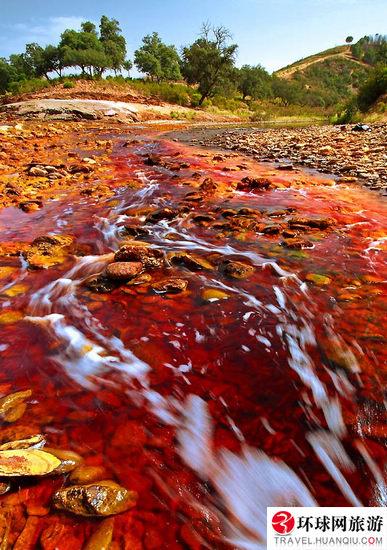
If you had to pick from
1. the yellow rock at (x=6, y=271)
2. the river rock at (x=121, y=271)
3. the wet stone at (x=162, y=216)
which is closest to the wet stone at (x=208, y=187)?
the wet stone at (x=162, y=216)

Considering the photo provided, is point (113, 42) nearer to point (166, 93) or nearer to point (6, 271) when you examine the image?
point (166, 93)

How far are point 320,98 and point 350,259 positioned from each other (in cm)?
8839

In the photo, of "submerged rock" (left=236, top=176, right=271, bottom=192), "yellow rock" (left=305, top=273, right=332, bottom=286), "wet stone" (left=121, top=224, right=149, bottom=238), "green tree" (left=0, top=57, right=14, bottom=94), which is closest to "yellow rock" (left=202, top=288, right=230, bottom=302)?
"yellow rock" (left=305, top=273, right=332, bottom=286)

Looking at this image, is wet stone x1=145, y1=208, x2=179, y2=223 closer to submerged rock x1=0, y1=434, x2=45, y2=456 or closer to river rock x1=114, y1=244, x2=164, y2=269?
river rock x1=114, y1=244, x2=164, y2=269

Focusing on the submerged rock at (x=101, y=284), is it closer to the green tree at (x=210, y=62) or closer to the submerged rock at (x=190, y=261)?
the submerged rock at (x=190, y=261)

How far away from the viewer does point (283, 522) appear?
1.76 meters

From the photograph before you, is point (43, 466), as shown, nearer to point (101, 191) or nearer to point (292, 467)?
point (292, 467)

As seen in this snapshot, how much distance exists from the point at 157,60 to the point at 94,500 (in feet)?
229

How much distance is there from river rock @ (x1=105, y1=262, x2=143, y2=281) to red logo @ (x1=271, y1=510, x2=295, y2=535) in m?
2.69

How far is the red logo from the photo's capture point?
173cm

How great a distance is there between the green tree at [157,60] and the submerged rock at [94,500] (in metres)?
66.8

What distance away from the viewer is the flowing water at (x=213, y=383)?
181cm

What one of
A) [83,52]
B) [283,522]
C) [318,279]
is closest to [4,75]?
[83,52]

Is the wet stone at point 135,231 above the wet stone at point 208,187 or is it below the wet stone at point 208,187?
below
